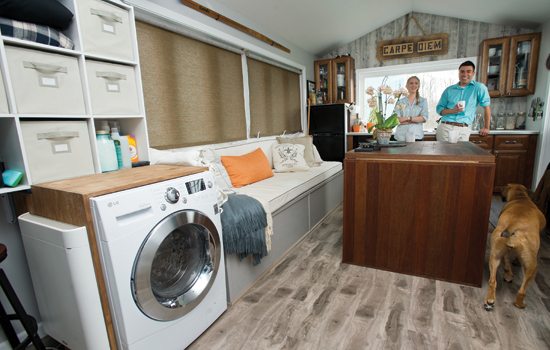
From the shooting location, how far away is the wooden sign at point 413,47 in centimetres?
446

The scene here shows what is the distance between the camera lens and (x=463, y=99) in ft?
10.4

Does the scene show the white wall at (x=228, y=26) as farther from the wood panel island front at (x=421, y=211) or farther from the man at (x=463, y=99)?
the man at (x=463, y=99)

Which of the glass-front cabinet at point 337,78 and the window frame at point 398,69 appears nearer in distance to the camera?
the window frame at point 398,69

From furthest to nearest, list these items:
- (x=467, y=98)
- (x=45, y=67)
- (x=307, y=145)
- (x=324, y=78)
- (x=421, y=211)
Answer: (x=324, y=78) < (x=307, y=145) < (x=467, y=98) < (x=421, y=211) < (x=45, y=67)

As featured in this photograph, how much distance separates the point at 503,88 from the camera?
398 centimetres

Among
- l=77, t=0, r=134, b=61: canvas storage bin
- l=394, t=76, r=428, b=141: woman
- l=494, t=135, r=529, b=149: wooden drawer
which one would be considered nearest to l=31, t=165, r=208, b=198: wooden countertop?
l=77, t=0, r=134, b=61: canvas storage bin

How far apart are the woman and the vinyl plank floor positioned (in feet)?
5.74

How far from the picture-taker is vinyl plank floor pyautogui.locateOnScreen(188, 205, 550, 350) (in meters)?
1.50

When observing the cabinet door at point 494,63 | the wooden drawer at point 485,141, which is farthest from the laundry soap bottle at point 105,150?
the cabinet door at point 494,63

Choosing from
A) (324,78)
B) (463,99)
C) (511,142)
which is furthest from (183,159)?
(511,142)

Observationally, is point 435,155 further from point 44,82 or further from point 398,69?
point 398,69

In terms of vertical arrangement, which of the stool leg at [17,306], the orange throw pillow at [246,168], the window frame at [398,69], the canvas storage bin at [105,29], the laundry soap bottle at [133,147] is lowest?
the stool leg at [17,306]

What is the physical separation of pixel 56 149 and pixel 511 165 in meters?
4.85

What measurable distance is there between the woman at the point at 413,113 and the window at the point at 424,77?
149 centimetres
